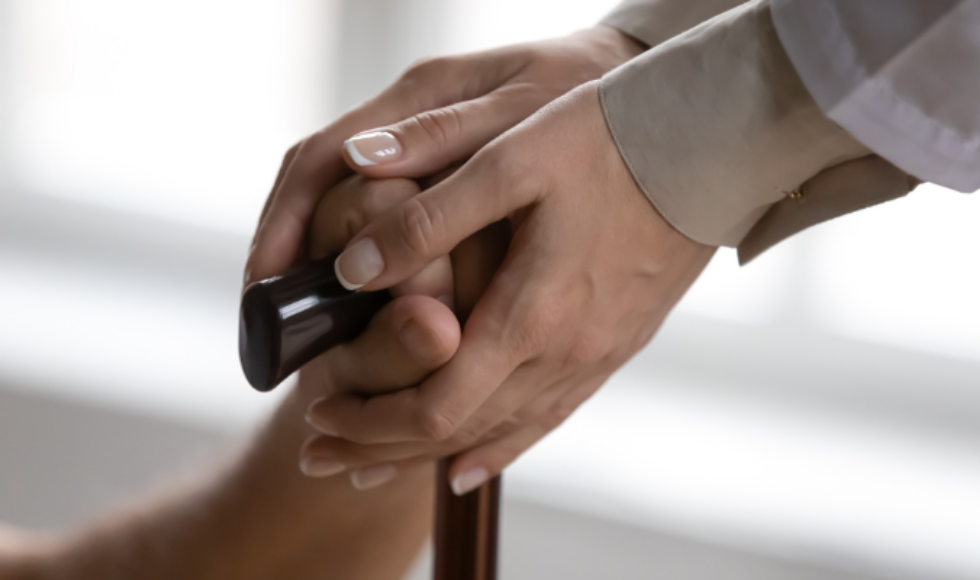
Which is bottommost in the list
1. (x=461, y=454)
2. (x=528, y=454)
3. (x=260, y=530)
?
(x=528, y=454)

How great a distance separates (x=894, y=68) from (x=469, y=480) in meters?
0.38

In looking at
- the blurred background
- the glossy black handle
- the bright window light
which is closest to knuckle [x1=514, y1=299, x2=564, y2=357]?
the glossy black handle

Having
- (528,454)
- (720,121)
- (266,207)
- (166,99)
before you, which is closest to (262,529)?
(266,207)

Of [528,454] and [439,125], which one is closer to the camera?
[439,125]

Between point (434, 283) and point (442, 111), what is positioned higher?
point (442, 111)

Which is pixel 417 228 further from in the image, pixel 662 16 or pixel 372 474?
pixel 662 16

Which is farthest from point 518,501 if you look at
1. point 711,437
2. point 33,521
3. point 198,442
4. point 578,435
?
point 33,521

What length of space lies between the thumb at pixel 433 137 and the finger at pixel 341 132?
0.04m

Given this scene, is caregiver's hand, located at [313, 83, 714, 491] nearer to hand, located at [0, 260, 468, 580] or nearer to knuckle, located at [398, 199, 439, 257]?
knuckle, located at [398, 199, 439, 257]

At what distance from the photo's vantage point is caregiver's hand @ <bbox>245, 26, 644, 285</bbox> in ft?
2.00

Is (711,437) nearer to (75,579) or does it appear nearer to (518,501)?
(518,501)

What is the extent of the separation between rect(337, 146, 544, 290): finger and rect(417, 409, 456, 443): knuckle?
84 millimetres

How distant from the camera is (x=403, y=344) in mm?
534

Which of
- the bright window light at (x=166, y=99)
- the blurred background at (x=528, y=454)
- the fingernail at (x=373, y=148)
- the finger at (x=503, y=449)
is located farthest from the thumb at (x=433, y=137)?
the bright window light at (x=166, y=99)
